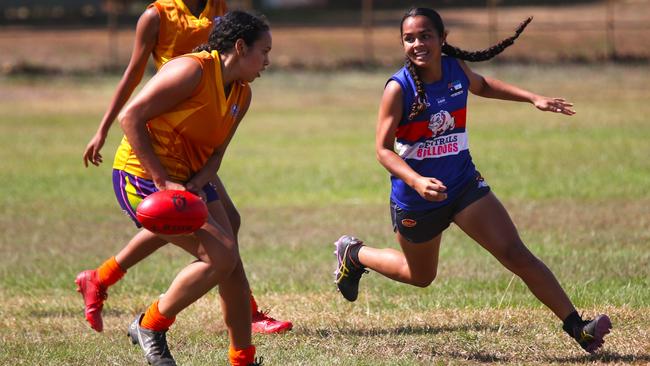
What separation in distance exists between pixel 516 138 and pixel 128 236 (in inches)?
330

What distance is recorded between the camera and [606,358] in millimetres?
5645

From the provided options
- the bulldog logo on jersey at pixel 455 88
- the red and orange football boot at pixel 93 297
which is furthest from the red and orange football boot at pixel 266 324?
A: the bulldog logo on jersey at pixel 455 88

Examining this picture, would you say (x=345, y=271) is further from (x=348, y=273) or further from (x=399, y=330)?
(x=399, y=330)

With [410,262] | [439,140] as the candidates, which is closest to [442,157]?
[439,140]

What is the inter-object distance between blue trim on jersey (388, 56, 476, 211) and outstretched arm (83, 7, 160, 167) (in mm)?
1564

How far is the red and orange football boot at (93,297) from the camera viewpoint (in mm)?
6309

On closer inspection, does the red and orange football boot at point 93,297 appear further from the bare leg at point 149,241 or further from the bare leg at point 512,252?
the bare leg at point 512,252

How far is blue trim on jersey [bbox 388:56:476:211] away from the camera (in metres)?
5.73

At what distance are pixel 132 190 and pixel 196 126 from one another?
46 centimetres

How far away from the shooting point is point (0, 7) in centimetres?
3859

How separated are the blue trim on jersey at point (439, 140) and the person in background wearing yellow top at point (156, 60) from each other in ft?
3.61

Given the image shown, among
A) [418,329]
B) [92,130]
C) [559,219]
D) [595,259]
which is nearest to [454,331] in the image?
[418,329]

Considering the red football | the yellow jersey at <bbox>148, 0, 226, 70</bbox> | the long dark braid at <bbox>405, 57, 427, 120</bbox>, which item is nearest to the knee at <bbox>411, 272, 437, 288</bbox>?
the long dark braid at <bbox>405, 57, 427, 120</bbox>

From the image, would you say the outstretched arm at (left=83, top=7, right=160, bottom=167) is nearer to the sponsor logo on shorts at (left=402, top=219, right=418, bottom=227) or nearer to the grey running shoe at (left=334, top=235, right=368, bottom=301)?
the grey running shoe at (left=334, top=235, right=368, bottom=301)
